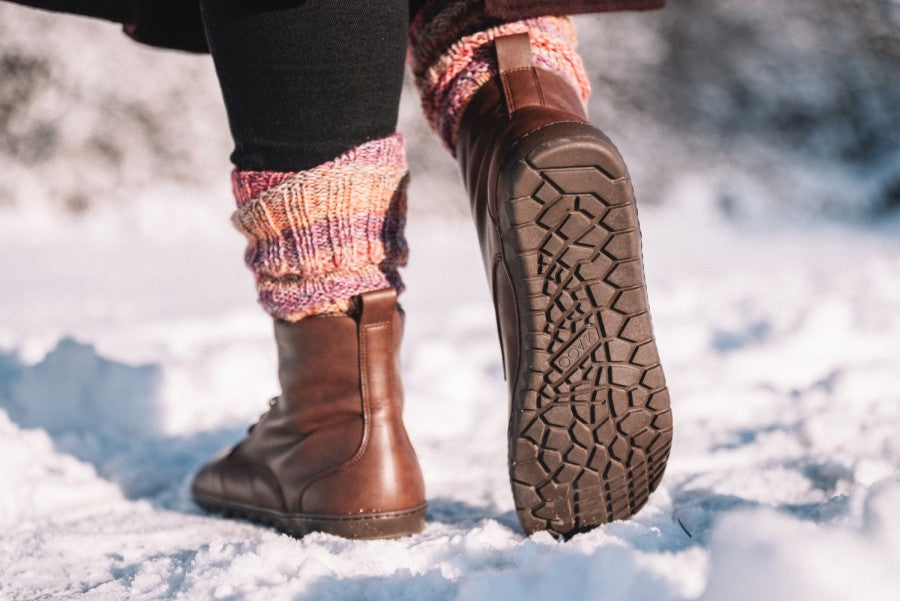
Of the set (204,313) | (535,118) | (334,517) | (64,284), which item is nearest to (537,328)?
(535,118)

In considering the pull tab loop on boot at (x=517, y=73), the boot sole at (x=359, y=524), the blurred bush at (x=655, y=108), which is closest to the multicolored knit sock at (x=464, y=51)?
the pull tab loop on boot at (x=517, y=73)

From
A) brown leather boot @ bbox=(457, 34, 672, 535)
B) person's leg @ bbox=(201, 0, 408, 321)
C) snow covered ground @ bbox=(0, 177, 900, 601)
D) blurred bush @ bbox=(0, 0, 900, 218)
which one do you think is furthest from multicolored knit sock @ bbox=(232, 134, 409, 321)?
blurred bush @ bbox=(0, 0, 900, 218)

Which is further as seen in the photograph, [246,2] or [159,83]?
[159,83]

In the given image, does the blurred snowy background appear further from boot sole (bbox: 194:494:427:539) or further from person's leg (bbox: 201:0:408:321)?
person's leg (bbox: 201:0:408:321)

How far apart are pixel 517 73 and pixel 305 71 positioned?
191mm

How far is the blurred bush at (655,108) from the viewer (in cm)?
323

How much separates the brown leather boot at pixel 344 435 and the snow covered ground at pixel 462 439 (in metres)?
0.05

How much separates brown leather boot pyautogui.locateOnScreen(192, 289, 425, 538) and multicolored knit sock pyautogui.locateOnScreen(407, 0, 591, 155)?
0.20 metres

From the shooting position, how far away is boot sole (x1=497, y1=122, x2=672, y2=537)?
0.74m

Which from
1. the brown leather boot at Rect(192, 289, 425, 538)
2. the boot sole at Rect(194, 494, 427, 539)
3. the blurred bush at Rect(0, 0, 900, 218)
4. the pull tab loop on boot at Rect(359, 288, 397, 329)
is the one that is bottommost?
the boot sole at Rect(194, 494, 427, 539)

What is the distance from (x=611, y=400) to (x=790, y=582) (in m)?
0.29

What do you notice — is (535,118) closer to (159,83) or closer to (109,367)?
(109,367)

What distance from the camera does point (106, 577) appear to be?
2.61ft

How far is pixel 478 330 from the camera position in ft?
5.71
